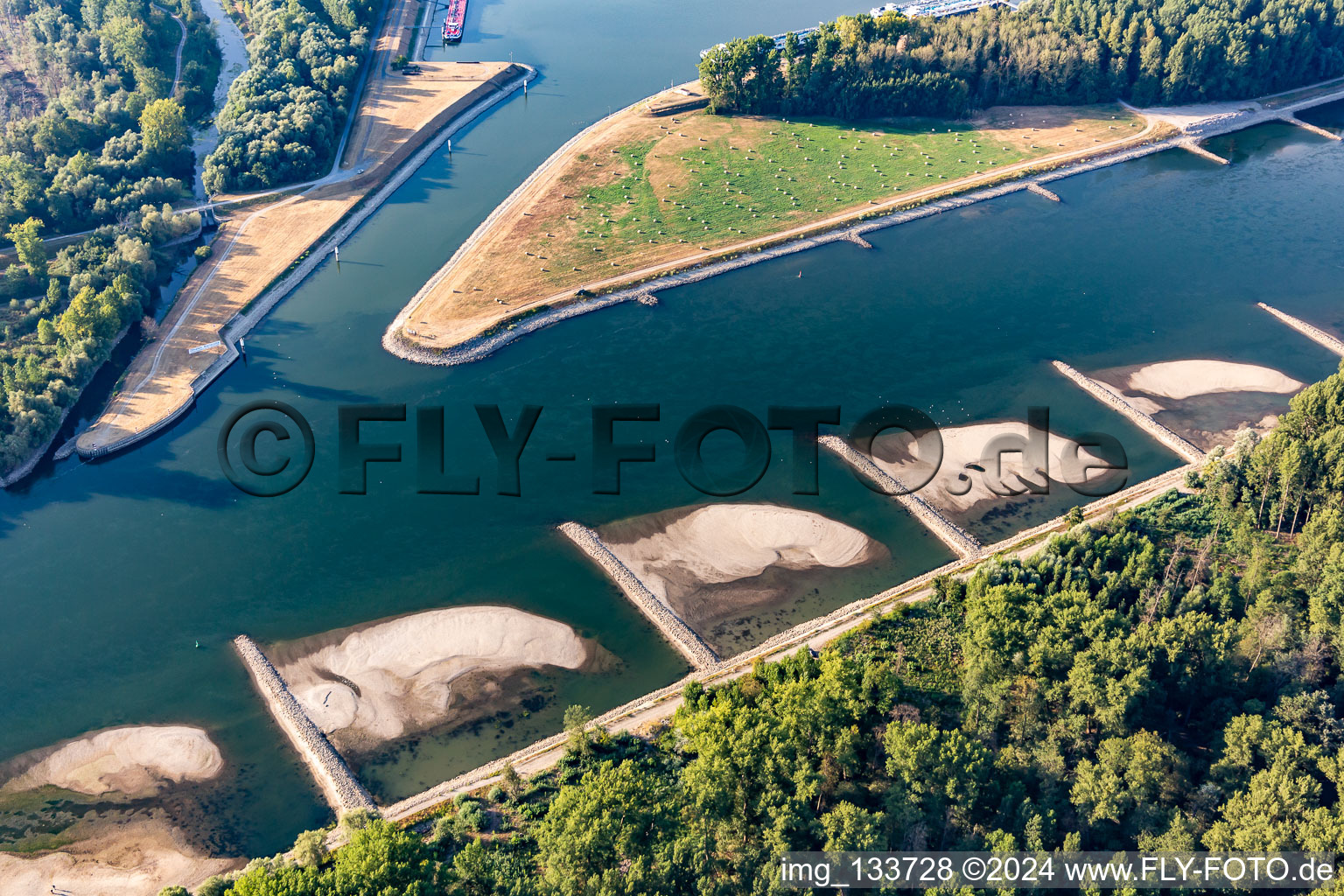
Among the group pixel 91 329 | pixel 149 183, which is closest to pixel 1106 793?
pixel 91 329

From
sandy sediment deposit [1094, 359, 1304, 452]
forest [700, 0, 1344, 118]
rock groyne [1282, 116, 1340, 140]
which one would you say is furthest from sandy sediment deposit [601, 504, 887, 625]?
rock groyne [1282, 116, 1340, 140]

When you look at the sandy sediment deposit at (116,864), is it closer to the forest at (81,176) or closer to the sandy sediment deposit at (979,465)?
the forest at (81,176)

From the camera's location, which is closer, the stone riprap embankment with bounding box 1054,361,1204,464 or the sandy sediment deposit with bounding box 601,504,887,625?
the sandy sediment deposit with bounding box 601,504,887,625

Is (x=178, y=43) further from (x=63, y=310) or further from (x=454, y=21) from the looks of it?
(x=63, y=310)

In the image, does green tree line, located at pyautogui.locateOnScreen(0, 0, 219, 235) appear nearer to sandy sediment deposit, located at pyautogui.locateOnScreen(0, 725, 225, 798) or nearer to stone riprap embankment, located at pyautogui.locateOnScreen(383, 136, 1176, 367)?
stone riprap embankment, located at pyautogui.locateOnScreen(383, 136, 1176, 367)

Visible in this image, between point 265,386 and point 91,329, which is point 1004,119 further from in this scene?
point 91,329
